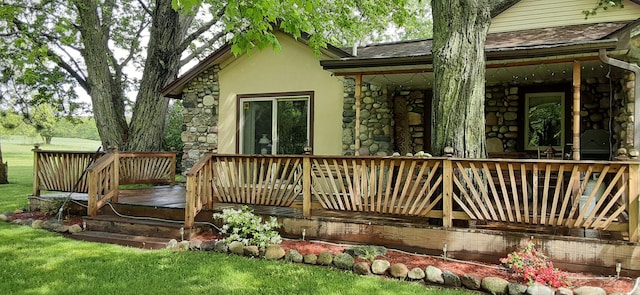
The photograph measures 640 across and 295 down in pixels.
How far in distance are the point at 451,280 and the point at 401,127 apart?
535 centimetres

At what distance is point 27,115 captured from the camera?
50.4ft

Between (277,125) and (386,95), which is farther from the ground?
(386,95)

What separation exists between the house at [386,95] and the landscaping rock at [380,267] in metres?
3.25

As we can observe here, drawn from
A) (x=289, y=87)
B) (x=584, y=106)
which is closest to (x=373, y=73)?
(x=289, y=87)

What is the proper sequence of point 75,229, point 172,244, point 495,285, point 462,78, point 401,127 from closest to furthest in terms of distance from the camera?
point 495,285 → point 462,78 → point 172,244 → point 75,229 → point 401,127

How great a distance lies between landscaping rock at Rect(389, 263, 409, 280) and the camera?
4719mm

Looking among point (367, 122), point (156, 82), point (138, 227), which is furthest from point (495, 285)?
point (156, 82)

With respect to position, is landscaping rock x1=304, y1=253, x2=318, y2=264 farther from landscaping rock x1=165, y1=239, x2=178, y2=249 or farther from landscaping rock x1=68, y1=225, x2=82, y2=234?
landscaping rock x1=68, y1=225, x2=82, y2=234

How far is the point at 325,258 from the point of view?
16.9 feet

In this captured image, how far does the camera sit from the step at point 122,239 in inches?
238

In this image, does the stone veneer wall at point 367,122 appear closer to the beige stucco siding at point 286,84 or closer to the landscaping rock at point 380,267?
the beige stucco siding at point 286,84

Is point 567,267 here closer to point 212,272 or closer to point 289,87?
point 212,272

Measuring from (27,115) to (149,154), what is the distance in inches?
356

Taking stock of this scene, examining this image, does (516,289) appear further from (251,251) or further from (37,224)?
(37,224)
